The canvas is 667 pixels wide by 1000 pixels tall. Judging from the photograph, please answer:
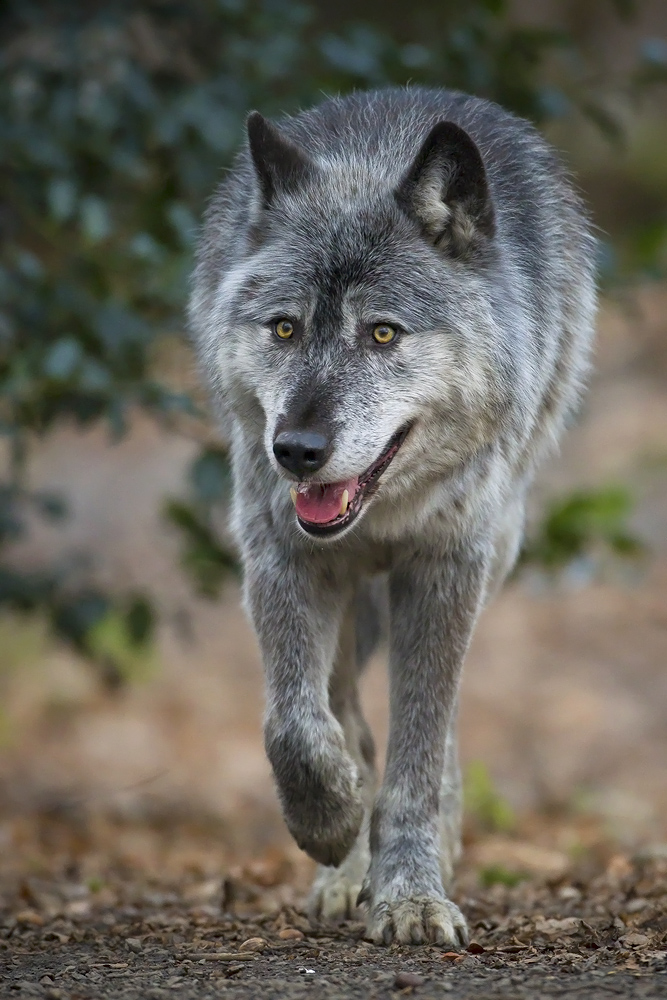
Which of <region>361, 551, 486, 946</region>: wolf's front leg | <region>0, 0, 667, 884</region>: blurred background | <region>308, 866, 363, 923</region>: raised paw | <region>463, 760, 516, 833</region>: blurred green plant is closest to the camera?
<region>361, 551, 486, 946</region>: wolf's front leg

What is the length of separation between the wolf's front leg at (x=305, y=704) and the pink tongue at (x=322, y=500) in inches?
13.1

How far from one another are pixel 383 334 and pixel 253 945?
1723 mm

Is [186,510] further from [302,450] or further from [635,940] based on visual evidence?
[635,940]

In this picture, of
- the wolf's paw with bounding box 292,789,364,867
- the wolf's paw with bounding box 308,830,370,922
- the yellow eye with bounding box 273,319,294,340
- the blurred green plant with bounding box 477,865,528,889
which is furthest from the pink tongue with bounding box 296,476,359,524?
the blurred green plant with bounding box 477,865,528,889

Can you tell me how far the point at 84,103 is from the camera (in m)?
5.57

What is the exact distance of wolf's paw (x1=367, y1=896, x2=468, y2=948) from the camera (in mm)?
3566

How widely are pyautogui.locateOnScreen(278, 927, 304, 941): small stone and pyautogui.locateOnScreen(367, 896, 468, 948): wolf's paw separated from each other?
8.1 inches

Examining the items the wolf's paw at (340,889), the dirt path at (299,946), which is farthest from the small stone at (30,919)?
the wolf's paw at (340,889)

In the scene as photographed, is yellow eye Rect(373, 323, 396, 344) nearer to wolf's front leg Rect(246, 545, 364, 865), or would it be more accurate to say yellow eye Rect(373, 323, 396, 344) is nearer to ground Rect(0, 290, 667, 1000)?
wolf's front leg Rect(246, 545, 364, 865)

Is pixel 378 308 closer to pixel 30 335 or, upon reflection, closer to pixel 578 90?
pixel 30 335

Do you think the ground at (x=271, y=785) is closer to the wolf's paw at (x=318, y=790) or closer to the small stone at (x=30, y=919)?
the small stone at (x=30, y=919)

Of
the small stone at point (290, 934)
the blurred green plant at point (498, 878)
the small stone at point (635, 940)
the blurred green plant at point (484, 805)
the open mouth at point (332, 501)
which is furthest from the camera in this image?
the blurred green plant at point (484, 805)

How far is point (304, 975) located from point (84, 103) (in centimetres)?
394

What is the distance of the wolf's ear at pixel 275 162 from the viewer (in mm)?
3832
